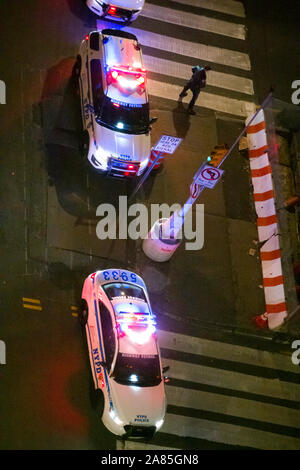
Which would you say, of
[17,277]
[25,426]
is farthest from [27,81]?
[25,426]

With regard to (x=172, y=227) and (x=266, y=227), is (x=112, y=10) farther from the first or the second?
(x=266, y=227)

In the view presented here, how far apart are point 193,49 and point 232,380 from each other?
39.4 feet

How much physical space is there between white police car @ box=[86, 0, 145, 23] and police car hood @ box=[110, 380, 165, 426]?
12.3 metres

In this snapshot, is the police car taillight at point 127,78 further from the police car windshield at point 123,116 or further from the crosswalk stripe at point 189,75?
the crosswalk stripe at point 189,75

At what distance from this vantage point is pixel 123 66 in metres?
14.1

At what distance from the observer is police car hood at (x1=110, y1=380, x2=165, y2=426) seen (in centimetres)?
1106

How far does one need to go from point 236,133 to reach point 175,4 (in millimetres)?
5874

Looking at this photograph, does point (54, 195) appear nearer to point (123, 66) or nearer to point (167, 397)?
point (123, 66)

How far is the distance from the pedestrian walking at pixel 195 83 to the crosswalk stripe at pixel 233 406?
→ 9398mm

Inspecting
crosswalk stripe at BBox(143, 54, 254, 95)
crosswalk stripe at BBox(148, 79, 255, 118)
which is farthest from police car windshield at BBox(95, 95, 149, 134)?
crosswalk stripe at BBox(143, 54, 254, 95)

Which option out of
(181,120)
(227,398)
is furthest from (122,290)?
(181,120)

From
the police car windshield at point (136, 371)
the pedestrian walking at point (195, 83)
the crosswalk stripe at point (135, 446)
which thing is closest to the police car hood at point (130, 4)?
the pedestrian walking at point (195, 83)

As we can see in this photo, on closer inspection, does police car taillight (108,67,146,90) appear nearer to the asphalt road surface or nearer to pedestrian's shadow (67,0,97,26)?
the asphalt road surface

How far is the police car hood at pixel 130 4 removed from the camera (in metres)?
16.0
